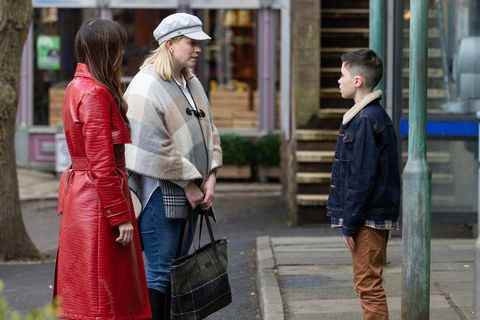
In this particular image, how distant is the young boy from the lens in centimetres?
562

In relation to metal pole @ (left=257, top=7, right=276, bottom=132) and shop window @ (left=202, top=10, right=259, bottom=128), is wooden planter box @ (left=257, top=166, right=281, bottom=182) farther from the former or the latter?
shop window @ (left=202, top=10, right=259, bottom=128)

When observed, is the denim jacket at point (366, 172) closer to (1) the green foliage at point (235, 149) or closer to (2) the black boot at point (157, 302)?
(2) the black boot at point (157, 302)

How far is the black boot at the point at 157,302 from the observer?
604 cm

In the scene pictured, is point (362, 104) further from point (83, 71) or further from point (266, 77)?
point (266, 77)

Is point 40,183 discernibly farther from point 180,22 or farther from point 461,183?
point 180,22

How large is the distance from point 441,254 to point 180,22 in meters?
3.72

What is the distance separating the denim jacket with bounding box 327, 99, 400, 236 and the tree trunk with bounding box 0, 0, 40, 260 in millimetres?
4970

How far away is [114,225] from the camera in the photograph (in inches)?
210

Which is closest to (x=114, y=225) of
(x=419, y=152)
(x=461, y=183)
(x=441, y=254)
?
(x=419, y=152)

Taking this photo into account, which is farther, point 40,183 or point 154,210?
point 40,183

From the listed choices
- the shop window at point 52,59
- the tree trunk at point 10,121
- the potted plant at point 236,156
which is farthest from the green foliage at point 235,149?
the tree trunk at point 10,121

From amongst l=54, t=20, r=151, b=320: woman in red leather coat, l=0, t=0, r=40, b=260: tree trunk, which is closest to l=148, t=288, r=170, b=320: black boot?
l=54, t=20, r=151, b=320: woman in red leather coat

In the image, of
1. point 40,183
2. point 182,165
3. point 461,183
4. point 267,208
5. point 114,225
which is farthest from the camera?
point 40,183

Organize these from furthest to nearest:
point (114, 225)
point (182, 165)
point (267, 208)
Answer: point (267, 208) → point (182, 165) → point (114, 225)
